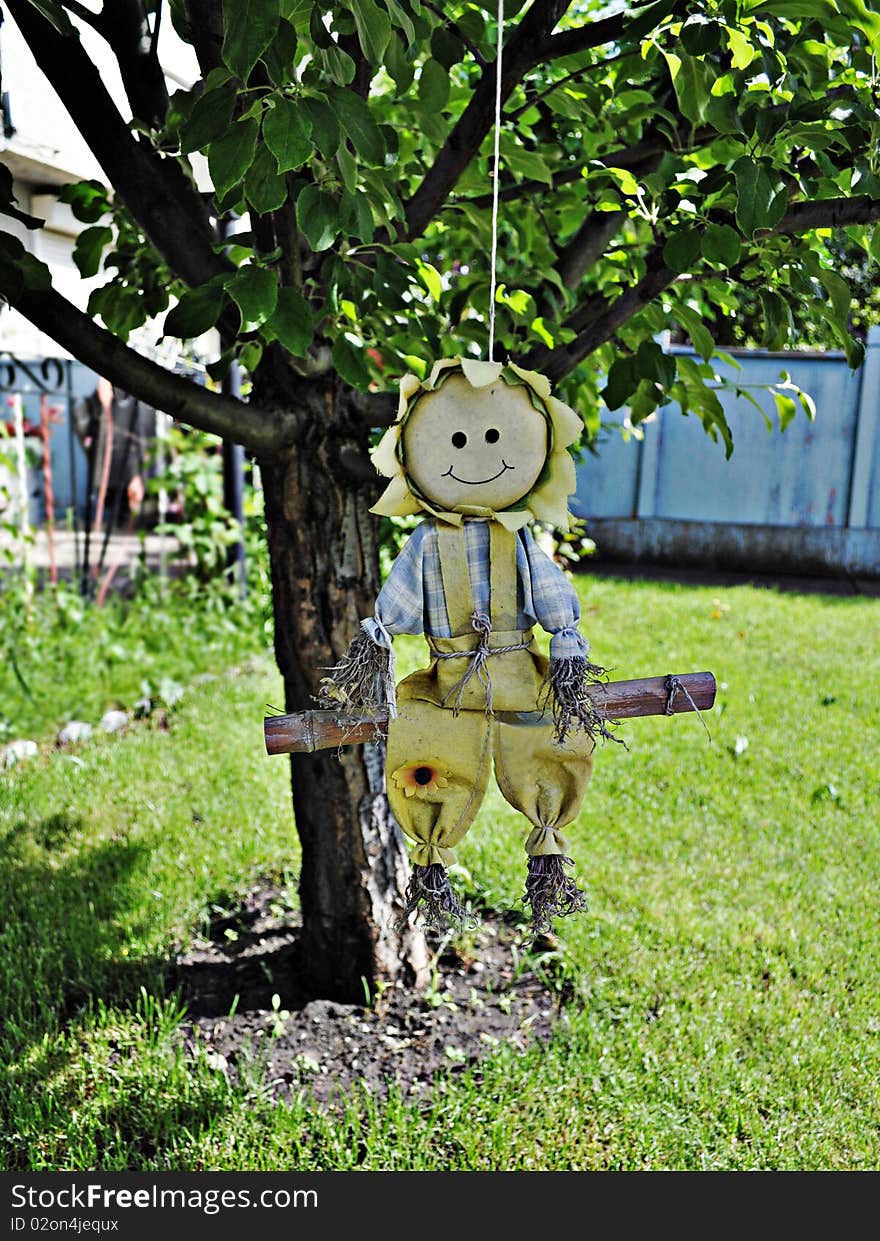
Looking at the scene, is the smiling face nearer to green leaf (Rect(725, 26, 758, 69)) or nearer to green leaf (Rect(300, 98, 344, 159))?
green leaf (Rect(300, 98, 344, 159))

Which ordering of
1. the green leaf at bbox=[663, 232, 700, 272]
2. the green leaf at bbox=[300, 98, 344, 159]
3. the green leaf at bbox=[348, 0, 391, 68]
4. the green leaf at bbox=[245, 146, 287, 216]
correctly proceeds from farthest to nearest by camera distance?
the green leaf at bbox=[663, 232, 700, 272] → the green leaf at bbox=[245, 146, 287, 216] → the green leaf at bbox=[300, 98, 344, 159] → the green leaf at bbox=[348, 0, 391, 68]

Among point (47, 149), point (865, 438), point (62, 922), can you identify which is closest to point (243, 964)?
point (62, 922)

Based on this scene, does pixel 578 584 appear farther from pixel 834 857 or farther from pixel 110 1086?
pixel 110 1086

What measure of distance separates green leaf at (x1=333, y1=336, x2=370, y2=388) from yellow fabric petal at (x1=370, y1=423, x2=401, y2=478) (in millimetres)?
417

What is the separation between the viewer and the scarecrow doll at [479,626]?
147 centimetres

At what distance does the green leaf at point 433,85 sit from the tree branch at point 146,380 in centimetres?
71

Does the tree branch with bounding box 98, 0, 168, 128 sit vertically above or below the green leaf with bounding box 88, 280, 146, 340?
above

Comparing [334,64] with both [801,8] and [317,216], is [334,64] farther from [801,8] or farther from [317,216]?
[801,8]

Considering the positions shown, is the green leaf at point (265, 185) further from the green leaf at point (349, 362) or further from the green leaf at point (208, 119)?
the green leaf at point (349, 362)

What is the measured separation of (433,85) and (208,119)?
2.15 ft

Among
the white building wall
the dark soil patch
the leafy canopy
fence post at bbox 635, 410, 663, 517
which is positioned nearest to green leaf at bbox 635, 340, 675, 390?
the leafy canopy

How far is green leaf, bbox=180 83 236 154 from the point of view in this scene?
4.59 ft

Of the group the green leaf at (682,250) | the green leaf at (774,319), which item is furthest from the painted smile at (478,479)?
the green leaf at (774,319)

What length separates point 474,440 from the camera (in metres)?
1.46
